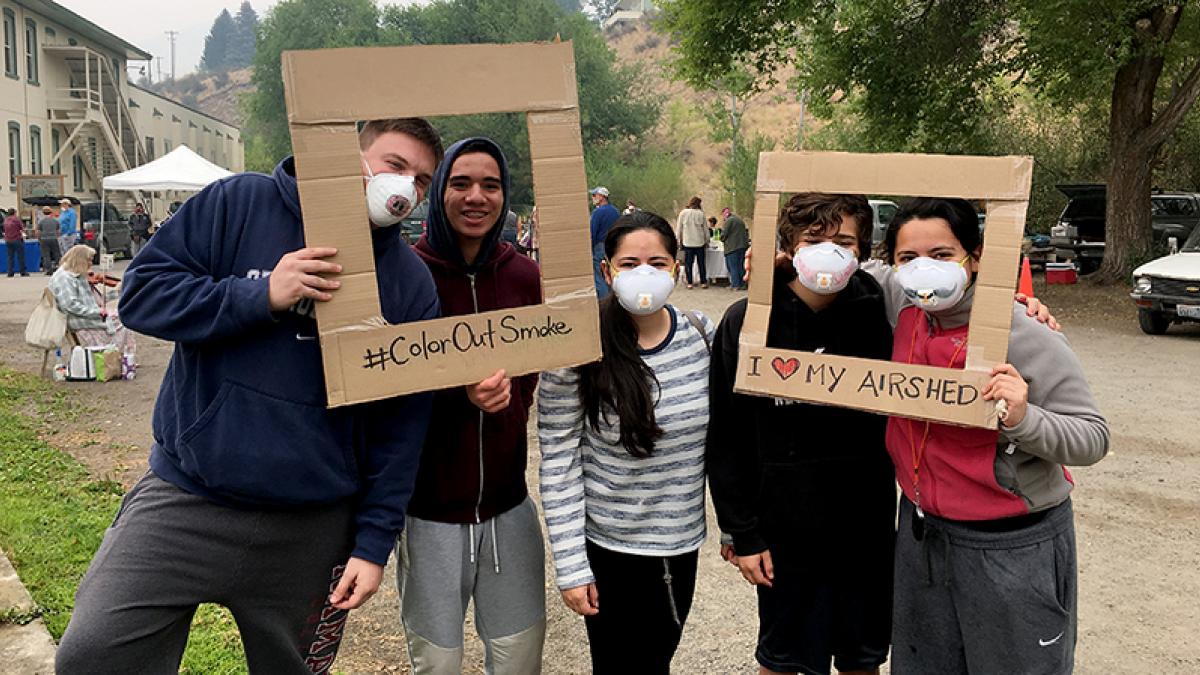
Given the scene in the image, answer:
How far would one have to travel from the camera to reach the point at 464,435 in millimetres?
2666

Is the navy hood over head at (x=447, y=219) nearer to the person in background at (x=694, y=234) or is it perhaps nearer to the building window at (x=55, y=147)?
the person in background at (x=694, y=234)

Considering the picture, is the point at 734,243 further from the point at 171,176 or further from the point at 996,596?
the point at 996,596

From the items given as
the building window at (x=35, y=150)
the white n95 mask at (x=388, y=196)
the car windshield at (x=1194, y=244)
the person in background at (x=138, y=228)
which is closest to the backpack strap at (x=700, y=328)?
the white n95 mask at (x=388, y=196)

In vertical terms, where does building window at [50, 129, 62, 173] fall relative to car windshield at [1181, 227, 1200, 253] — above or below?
above

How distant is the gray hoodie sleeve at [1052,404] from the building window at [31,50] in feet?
124

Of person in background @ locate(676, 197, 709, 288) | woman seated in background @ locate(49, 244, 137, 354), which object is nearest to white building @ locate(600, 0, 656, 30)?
person in background @ locate(676, 197, 709, 288)

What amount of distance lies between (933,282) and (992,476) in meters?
0.51

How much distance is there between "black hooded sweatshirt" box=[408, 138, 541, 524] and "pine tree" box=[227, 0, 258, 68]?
180 m

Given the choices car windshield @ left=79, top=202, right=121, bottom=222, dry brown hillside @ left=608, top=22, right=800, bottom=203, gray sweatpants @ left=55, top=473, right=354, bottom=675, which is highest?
dry brown hillside @ left=608, top=22, right=800, bottom=203

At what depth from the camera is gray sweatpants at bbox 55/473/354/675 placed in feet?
6.95

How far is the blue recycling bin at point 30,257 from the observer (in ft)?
78.8

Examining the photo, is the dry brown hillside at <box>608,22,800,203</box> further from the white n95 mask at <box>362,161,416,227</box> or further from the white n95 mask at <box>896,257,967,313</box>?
the white n95 mask at <box>362,161,416,227</box>

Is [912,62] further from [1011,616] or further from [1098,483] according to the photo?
[1011,616]

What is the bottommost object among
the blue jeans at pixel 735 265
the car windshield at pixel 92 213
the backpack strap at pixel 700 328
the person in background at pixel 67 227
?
the backpack strap at pixel 700 328
